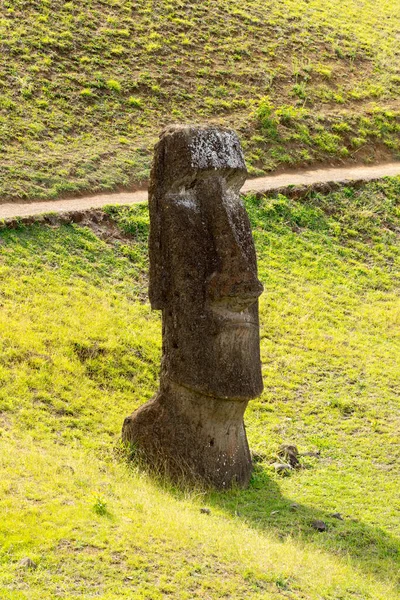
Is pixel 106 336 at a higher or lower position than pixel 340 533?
higher

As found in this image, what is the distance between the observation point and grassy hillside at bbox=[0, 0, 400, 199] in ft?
71.4

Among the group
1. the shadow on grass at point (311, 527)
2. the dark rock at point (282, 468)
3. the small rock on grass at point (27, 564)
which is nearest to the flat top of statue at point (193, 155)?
the shadow on grass at point (311, 527)

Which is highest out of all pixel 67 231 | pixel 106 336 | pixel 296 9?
pixel 296 9

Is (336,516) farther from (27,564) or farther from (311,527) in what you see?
(27,564)

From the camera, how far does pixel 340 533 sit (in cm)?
1063

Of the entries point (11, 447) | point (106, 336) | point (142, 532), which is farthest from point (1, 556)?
point (106, 336)

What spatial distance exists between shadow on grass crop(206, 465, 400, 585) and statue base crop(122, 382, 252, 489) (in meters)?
0.30

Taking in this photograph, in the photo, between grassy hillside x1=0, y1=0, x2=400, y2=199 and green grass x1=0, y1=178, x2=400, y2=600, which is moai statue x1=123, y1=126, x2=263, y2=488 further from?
grassy hillside x1=0, y1=0, x2=400, y2=199

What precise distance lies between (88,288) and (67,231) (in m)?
1.90

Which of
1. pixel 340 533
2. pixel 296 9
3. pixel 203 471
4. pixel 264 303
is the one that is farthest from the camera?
pixel 296 9

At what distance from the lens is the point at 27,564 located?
814cm

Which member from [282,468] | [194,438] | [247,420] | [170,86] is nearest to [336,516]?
[282,468]

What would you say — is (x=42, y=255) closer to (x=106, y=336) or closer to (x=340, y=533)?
(x=106, y=336)

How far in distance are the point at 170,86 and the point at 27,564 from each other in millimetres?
19111
